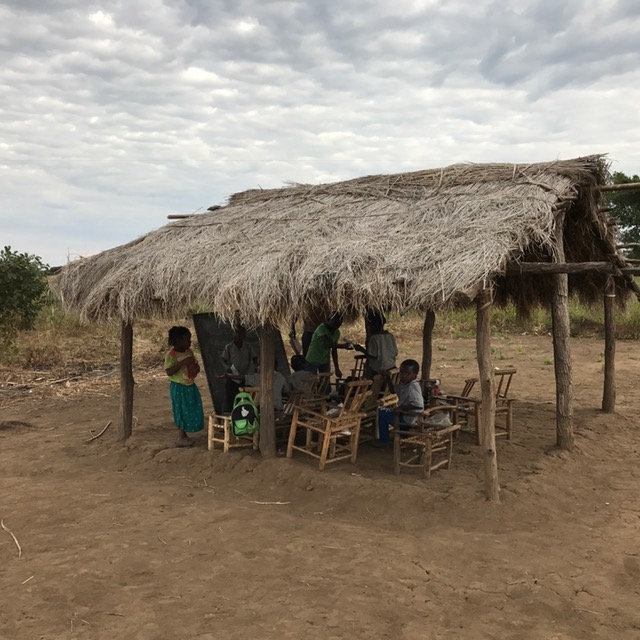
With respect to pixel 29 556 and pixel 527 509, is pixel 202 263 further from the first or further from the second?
pixel 527 509

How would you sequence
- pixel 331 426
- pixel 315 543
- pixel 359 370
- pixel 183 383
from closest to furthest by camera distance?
Result: pixel 315 543 < pixel 331 426 < pixel 183 383 < pixel 359 370

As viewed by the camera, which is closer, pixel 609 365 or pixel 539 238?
pixel 539 238

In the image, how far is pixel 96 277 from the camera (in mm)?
7625

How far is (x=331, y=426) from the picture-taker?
6.29 meters

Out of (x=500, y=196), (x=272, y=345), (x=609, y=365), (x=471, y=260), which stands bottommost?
(x=609, y=365)

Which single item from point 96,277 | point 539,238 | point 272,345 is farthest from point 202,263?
point 539,238

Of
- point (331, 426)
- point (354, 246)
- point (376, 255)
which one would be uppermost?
point (354, 246)

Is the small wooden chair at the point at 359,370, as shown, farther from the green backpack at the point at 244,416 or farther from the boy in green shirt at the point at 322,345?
the green backpack at the point at 244,416

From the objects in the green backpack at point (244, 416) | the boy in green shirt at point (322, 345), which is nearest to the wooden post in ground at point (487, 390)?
the green backpack at point (244, 416)

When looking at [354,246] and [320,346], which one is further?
[320,346]

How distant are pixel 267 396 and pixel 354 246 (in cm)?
196

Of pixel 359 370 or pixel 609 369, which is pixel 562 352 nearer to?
pixel 609 369

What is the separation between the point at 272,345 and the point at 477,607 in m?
3.54

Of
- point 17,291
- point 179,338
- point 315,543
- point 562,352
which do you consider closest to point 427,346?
point 562,352
